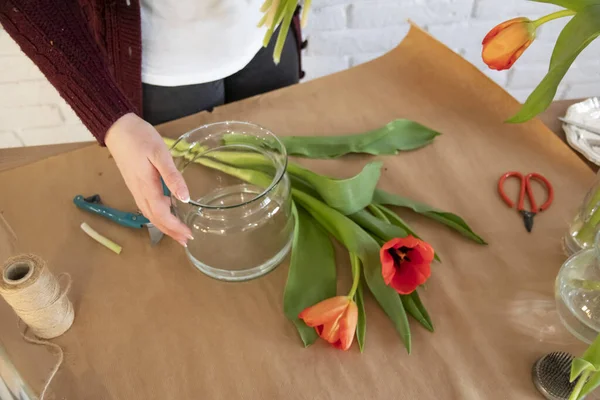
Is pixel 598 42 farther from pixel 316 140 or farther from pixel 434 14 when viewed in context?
pixel 316 140

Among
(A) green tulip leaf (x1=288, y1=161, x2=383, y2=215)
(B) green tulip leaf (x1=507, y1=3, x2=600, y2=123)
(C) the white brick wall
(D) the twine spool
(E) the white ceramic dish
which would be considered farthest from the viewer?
(C) the white brick wall

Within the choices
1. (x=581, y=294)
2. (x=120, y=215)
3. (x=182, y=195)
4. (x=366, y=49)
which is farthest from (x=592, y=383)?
(x=366, y=49)

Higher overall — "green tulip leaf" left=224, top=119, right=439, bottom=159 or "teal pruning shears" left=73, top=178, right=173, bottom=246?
"green tulip leaf" left=224, top=119, right=439, bottom=159

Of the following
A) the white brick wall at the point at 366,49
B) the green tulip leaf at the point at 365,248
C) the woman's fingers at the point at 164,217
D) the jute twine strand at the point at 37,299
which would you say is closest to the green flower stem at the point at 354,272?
the green tulip leaf at the point at 365,248

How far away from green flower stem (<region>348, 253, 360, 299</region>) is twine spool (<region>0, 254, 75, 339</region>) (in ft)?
0.89

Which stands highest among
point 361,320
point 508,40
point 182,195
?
point 508,40

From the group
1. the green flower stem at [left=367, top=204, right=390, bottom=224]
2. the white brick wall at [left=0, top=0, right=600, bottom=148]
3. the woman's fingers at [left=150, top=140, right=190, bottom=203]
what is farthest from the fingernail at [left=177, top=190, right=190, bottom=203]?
the white brick wall at [left=0, top=0, right=600, bottom=148]

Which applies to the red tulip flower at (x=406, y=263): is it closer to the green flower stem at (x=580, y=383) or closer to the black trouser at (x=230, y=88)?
the green flower stem at (x=580, y=383)

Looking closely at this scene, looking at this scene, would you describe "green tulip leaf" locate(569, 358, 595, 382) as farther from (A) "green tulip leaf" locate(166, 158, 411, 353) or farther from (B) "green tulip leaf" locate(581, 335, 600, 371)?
(A) "green tulip leaf" locate(166, 158, 411, 353)

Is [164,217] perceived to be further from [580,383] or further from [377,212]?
[580,383]

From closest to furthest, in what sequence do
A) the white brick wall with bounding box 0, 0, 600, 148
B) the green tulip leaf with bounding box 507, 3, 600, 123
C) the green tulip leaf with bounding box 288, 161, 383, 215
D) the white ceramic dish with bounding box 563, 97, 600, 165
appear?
the green tulip leaf with bounding box 507, 3, 600, 123 < the green tulip leaf with bounding box 288, 161, 383, 215 < the white ceramic dish with bounding box 563, 97, 600, 165 < the white brick wall with bounding box 0, 0, 600, 148

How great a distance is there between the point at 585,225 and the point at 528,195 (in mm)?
88

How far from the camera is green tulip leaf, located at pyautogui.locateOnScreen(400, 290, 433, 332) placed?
531mm

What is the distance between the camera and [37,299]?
497mm
